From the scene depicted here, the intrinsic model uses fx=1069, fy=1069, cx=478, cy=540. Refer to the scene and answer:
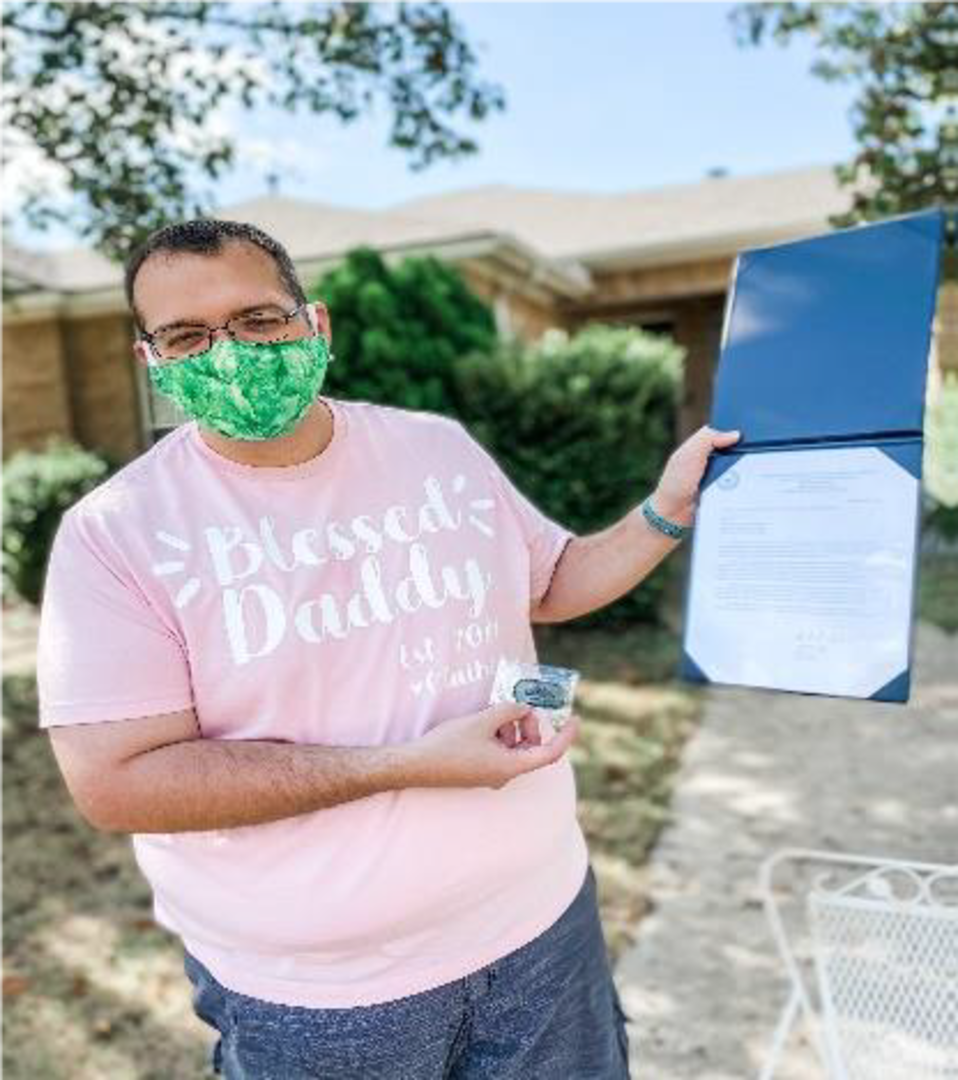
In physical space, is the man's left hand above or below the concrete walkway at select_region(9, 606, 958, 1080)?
above

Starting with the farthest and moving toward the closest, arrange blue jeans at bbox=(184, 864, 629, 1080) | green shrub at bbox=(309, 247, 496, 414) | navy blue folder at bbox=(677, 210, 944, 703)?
green shrub at bbox=(309, 247, 496, 414) → navy blue folder at bbox=(677, 210, 944, 703) → blue jeans at bbox=(184, 864, 629, 1080)

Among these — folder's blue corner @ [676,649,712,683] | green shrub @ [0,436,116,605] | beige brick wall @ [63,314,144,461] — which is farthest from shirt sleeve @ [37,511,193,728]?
beige brick wall @ [63,314,144,461]

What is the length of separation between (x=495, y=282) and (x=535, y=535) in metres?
9.37

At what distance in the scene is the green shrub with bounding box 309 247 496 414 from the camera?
6996 millimetres

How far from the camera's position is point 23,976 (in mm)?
3543

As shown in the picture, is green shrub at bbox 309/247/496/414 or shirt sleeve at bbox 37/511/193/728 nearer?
shirt sleeve at bbox 37/511/193/728

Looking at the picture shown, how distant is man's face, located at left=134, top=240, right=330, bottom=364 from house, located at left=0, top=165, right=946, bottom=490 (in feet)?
28.8

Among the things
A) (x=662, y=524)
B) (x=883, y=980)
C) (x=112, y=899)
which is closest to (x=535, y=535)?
(x=662, y=524)

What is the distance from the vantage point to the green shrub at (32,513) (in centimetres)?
881

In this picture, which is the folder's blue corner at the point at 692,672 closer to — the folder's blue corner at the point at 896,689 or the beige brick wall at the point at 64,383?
the folder's blue corner at the point at 896,689

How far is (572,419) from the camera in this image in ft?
25.0

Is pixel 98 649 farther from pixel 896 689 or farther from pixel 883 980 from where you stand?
pixel 883 980

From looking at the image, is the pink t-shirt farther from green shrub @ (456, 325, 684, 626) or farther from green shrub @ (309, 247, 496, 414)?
green shrub @ (456, 325, 684, 626)

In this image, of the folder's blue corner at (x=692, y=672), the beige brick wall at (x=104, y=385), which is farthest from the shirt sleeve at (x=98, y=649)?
the beige brick wall at (x=104, y=385)
